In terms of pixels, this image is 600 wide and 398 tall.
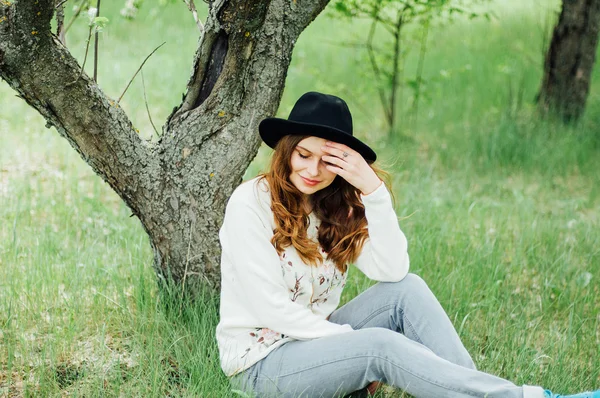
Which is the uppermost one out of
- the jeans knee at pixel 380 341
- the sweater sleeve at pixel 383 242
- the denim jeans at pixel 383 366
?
the sweater sleeve at pixel 383 242

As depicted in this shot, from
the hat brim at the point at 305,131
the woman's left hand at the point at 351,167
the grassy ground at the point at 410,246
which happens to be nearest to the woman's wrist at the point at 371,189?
the woman's left hand at the point at 351,167

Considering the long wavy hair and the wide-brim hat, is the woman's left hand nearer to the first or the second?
the wide-brim hat

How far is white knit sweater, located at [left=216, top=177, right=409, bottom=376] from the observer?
2.57 metres

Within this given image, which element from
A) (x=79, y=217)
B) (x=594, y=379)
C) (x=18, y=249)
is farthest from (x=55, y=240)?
(x=594, y=379)

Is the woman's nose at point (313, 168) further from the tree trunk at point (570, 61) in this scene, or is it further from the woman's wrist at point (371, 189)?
the tree trunk at point (570, 61)

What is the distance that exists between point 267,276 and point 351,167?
539 mm

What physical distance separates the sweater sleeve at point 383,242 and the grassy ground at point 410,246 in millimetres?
759

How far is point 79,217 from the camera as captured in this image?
461 centimetres

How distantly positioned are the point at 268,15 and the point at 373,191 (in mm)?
1006

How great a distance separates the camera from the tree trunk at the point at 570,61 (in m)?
6.98

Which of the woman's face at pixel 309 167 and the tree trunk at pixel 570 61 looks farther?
the tree trunk at pixel 570 61

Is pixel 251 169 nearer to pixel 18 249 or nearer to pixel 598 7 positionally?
pixel 18 249

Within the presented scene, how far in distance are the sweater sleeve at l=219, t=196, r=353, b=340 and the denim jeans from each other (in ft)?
0.27

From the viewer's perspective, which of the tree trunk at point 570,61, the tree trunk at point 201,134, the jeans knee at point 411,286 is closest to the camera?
the jeans knee at point 411,286
